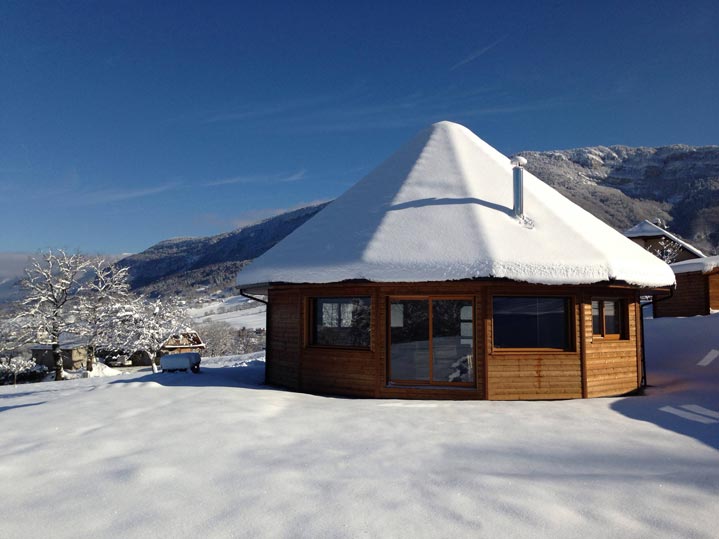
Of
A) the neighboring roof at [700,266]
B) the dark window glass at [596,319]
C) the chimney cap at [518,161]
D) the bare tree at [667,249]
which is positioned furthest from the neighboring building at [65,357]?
the bare tree at [667,249]

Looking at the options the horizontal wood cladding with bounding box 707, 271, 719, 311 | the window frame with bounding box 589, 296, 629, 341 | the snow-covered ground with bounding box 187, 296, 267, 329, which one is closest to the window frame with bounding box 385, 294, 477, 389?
the window frame with bounding box 589, 296, 629, 341

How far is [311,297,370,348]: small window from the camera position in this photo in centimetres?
930

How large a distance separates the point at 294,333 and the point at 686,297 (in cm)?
1865

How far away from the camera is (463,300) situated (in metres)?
8.96

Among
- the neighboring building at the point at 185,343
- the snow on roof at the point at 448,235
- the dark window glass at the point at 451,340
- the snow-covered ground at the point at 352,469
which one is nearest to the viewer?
the snow-covered ground at the point at 352,469

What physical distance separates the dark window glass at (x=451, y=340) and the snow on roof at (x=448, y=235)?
3.31 ft

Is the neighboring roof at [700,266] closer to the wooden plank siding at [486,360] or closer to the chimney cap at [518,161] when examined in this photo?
the wooden plank siding at [486,360]

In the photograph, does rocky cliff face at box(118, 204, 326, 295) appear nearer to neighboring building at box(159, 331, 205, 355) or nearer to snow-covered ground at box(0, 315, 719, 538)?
neighboring building at box(159, 331, 205, 355)

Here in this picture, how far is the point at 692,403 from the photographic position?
333 inches

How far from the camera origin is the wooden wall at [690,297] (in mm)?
20172

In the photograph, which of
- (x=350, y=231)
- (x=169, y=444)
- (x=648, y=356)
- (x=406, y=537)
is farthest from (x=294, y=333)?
(x=648, y=356)

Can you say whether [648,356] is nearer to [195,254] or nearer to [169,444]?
[169,444]

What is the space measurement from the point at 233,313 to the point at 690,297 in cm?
6018

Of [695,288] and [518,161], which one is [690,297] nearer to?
[695,288]
